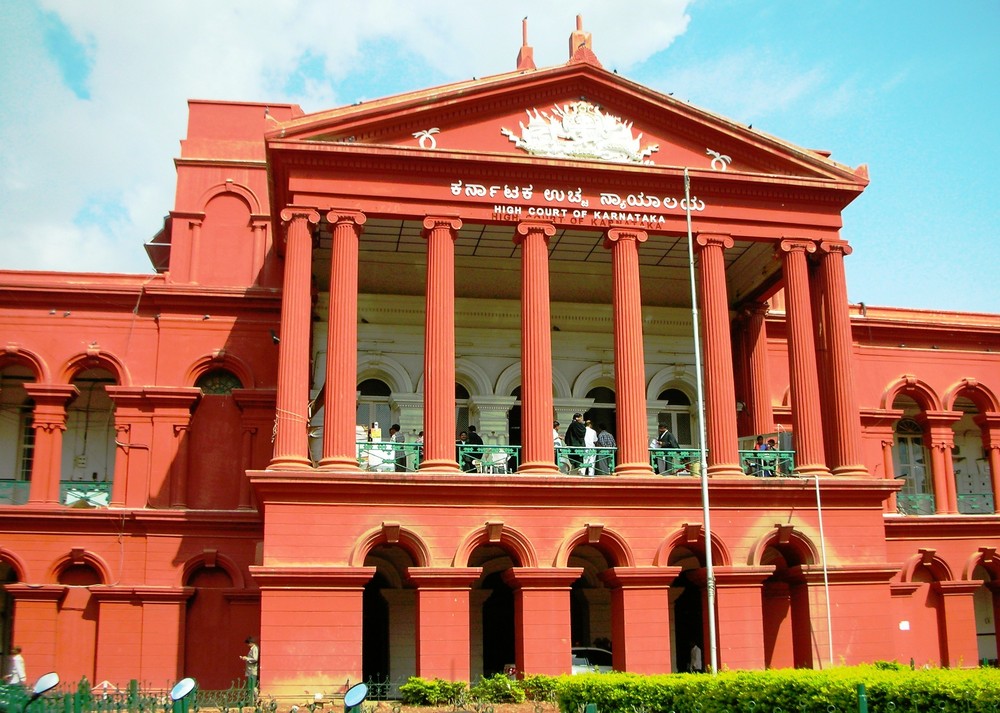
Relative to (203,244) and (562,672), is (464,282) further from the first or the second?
(562,672)

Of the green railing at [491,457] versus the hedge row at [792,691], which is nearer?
the hedge row at [792,691]

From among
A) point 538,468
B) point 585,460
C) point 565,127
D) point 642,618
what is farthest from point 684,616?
point 565,127

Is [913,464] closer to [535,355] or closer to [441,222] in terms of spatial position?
[535,355]

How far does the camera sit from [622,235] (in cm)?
2819

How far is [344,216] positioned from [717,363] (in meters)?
9.40

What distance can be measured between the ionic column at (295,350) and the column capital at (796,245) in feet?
37.5

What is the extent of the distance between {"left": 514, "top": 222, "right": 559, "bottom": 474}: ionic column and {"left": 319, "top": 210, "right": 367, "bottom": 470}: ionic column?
12.6 feet

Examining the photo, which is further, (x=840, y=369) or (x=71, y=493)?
(x=71, y=493)

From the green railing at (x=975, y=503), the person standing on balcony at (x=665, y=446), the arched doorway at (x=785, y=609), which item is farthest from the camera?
the green railing at (x=975, y=503)

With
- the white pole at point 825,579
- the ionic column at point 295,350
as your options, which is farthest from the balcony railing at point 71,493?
the white pole at point 825,579

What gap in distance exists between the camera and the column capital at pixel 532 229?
27703mm

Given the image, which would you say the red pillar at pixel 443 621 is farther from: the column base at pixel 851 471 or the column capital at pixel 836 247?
the column capital at pixel 836 247

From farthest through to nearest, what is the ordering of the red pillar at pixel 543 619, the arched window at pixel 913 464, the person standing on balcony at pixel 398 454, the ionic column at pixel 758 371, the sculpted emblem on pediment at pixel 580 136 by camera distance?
the arched window at pixel 913 464 < the ionic column at pixel 758 371 < the sculpted emblem on pediment at pixel 580 136 < the person standing on balcony at pixel 398 454 < the red pillar at pixel 543 619

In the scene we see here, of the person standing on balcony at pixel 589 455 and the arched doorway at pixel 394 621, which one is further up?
the person standing on balcony at pixel 589 455
